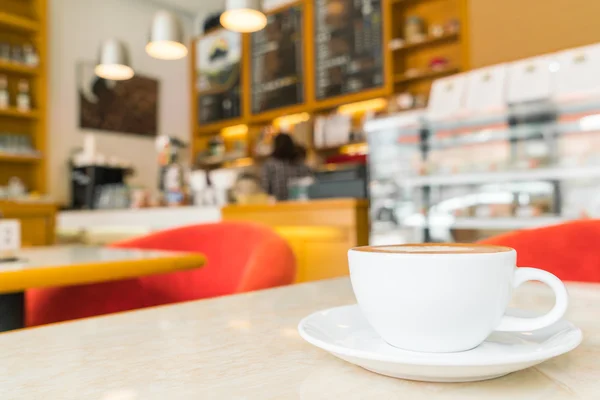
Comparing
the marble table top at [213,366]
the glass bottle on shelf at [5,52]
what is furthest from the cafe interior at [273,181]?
the glass bottle on shelf at [5,52]

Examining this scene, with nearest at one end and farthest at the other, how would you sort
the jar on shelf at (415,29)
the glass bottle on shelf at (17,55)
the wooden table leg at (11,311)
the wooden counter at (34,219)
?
the wooden table leg at (11,311)
the wooden counter at (34,219)
the jar on shelf at (415,29)
the glass bottle on shelf at (17,55)

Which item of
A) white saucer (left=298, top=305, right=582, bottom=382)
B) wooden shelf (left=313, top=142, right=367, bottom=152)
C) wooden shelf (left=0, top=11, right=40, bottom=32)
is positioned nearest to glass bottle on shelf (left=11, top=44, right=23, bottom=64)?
wooden shelf (left=0, top=11, right=40, bottom=32)

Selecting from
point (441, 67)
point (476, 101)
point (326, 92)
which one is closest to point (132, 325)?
point (476, 101)

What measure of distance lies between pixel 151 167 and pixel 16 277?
17.9 ft

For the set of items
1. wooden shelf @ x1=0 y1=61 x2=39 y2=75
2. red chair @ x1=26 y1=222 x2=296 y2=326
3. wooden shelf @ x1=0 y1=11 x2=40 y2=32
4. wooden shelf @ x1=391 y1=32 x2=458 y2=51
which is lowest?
red chair @ x1=26 y1=222 x2=296 y2=326

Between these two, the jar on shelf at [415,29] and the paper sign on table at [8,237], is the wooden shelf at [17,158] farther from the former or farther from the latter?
the paper sign on table at [8,237]

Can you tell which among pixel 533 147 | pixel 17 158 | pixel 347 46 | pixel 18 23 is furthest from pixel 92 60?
pixel 533 147

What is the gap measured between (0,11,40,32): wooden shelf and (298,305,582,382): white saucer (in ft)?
17.9

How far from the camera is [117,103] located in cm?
585

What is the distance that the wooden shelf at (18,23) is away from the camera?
4836 millimetres

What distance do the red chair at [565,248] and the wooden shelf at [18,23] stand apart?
5179 mm

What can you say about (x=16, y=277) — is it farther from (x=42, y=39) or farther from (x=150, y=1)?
(x=150, y=1)

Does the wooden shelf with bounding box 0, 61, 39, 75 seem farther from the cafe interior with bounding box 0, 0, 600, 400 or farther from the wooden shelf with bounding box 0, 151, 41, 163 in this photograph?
the wooden shelf with bounding box 0, 151, 41, 163

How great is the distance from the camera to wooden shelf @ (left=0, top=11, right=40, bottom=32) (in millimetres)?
4836
